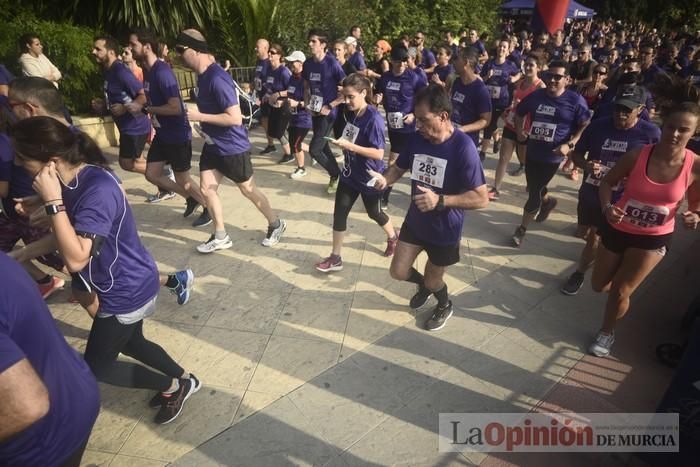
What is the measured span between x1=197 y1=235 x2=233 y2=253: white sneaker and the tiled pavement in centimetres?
7

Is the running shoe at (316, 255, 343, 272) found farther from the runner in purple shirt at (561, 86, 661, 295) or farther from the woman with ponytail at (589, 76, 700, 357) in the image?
the woman with ponytail at (589, 76, 700, 357)

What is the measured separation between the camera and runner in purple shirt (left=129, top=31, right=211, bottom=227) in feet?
15.6

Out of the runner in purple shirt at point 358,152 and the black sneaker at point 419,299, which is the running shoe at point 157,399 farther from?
the black sneaker at point 419,299

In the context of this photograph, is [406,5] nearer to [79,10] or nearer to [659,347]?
[79,10]

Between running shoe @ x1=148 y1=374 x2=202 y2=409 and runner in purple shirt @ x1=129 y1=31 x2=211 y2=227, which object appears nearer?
running shoe @ x1=148 y1=374 x2=202 y2=409

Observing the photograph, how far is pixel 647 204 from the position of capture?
3.13 m

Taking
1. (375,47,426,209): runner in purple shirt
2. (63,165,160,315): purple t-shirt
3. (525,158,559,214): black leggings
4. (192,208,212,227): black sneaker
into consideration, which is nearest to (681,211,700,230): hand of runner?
(525,158,559,214): black leggings

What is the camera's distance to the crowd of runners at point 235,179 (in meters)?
1.75

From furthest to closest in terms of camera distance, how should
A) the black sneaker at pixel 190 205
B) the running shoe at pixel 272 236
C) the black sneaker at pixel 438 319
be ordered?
1. the black sneaker at pixel 190 205
2. the running shoe at pixel 272 236
3. the black sneaker at pixel 438 319

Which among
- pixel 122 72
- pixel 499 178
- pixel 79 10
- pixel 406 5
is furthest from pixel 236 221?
pixel 406 5

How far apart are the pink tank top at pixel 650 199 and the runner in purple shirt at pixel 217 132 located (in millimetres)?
3478

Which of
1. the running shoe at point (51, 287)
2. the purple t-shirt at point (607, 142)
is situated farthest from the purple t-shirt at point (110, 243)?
the purple t-shirt at point (607, 142)

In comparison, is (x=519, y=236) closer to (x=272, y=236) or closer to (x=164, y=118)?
(x=272, y=236)

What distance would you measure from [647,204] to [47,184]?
146 inches
